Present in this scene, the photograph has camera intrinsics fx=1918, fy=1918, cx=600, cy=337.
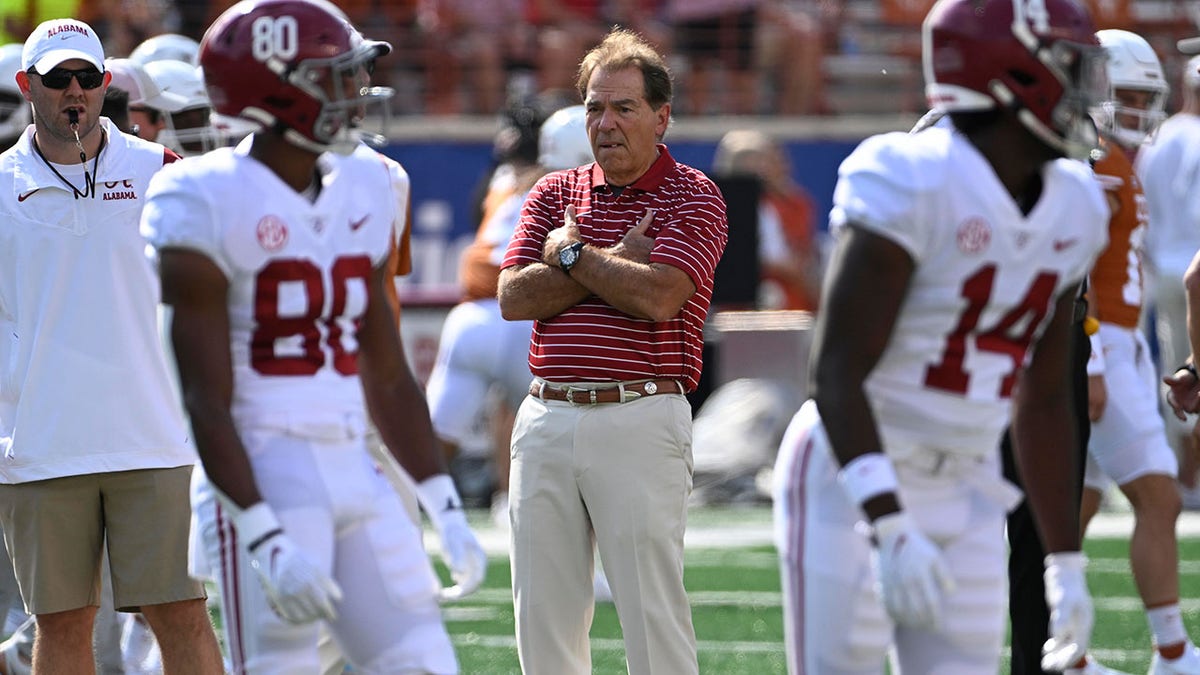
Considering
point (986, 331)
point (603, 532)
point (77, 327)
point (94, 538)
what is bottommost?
point (94, 538)

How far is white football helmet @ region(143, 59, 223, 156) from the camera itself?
20.4ft

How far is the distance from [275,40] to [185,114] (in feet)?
9.09

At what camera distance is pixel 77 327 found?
4.93 metres

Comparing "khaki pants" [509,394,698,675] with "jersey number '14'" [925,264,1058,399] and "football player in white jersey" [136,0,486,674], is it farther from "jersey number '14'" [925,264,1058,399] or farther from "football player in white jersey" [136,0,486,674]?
"jersey number '14'" [925,264,1058,399]

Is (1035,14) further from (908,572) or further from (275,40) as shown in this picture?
(275,40)

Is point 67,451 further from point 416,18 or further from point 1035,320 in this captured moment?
point 416,18

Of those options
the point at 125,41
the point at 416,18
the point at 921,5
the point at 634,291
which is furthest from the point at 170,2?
the point at 634,291

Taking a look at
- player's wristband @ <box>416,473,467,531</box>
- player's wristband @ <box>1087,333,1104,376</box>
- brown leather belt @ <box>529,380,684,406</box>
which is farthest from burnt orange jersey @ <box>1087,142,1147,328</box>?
player's wristband @ <box>416,473,467,531</box>

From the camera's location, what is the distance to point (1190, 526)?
10.0 meters

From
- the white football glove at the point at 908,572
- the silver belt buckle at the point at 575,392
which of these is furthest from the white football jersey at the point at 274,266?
the silver belt buckle at the point at 575,392

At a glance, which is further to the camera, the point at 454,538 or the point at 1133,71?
the point at 1133,71

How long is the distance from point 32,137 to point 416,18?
909 cm

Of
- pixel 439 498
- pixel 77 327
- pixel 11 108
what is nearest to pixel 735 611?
pixel 11 108

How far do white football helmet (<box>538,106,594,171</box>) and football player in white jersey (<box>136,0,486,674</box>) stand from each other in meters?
3.77
